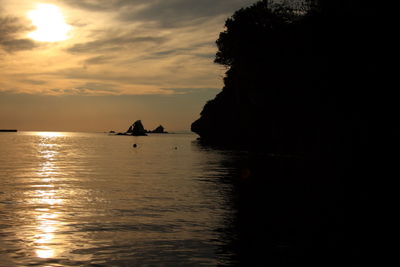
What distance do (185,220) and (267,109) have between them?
187 ft

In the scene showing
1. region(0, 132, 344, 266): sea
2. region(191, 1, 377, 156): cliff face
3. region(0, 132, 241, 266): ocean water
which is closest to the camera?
region(0, 132, 241, 266): ocean water

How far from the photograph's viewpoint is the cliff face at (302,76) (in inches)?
1556

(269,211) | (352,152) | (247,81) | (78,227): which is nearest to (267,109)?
(247,81)

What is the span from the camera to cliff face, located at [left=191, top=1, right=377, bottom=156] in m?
39.5

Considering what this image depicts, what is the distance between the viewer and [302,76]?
54594 millimetres

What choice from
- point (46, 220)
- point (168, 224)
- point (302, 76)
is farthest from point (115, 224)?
point (302, 76)

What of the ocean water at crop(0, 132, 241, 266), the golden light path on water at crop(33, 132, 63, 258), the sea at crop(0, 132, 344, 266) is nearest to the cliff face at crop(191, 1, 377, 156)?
the sea at crop(0, 132, 344, 266)

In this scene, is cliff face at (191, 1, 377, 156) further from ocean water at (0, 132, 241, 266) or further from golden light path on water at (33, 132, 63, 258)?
golden light path on water at (33, 132, 63, 258)

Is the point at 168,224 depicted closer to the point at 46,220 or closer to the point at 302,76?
the point at 46,220

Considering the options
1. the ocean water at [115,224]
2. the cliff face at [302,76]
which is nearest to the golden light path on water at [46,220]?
the ocean water at [115,224]

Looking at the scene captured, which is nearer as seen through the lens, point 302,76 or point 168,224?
point 168,224

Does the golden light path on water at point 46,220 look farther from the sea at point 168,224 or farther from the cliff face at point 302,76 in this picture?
the cliff face at point 302,76

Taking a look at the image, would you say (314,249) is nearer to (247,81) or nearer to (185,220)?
(185,220)

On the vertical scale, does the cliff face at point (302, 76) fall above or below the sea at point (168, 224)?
above
